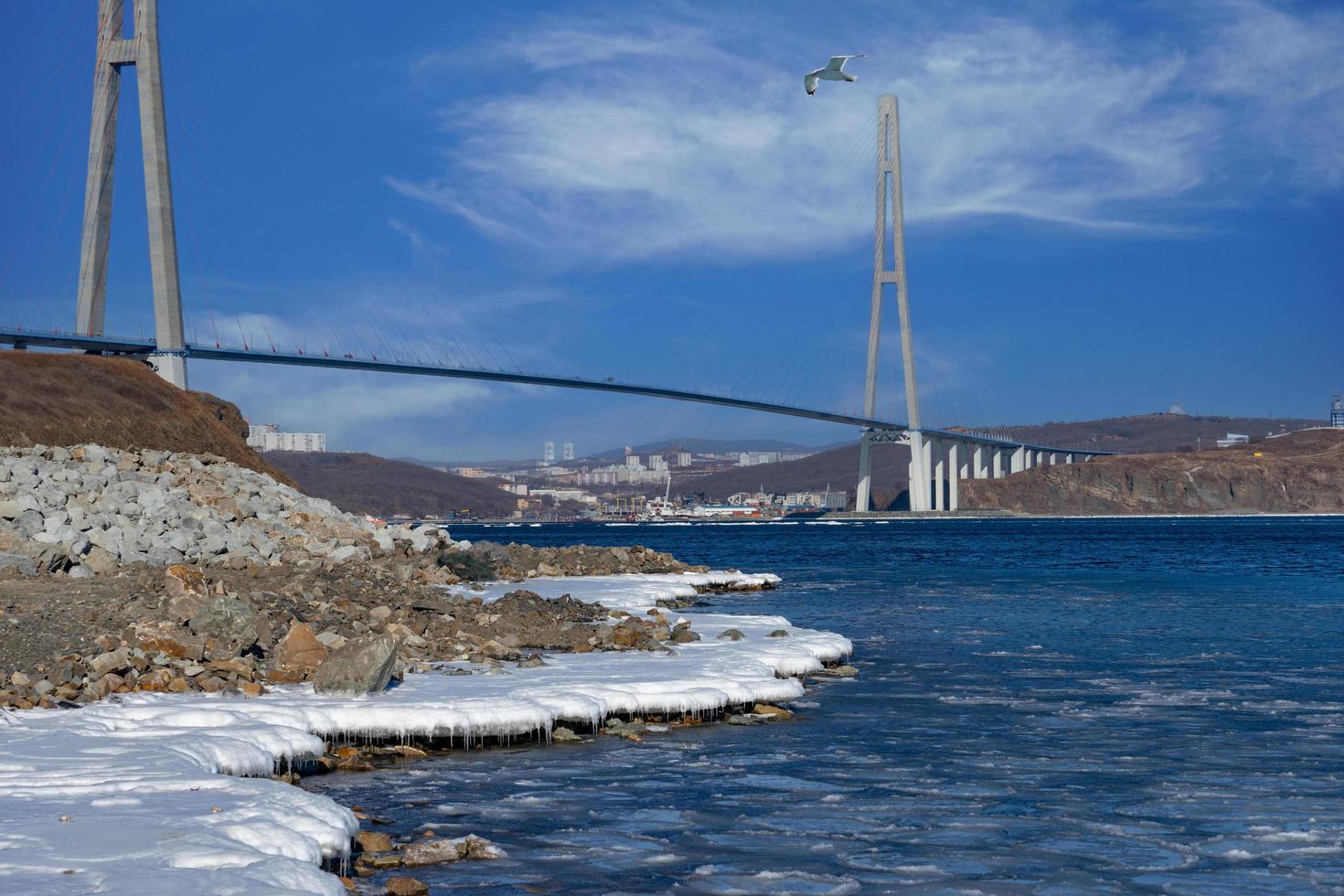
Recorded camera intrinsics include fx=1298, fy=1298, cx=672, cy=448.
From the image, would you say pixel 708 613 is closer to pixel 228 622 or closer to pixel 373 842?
pixel 228 622

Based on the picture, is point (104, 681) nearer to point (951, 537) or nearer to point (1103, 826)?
point (1103, 826)

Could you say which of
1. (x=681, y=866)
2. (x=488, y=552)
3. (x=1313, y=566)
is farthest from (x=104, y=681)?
(x=1313, y=566)

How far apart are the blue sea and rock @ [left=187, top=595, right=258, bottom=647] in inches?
132

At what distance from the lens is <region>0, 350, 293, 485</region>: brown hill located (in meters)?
32.2

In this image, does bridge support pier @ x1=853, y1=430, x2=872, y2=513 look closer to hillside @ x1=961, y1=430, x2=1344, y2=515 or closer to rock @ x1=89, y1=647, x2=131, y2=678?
hillside @ x1=961, y1=430, x2=1344, y2=515

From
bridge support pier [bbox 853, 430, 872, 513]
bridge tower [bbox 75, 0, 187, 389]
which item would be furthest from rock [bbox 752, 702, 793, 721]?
bridge support pier [bbox 853, 430, 872, 513]

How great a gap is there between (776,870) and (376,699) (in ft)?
15.9

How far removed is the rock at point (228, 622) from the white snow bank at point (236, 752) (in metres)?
1.26

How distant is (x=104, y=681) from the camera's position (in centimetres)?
1044

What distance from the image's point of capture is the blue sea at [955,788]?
6.84 m

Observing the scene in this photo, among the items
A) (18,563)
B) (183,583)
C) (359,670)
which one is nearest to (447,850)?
(359,670)

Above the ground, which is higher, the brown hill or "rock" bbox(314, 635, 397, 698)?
the brown hill

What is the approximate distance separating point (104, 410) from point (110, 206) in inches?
632

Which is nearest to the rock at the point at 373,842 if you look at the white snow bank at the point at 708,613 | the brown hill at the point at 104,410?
the white snow bank at the point at 708,613
